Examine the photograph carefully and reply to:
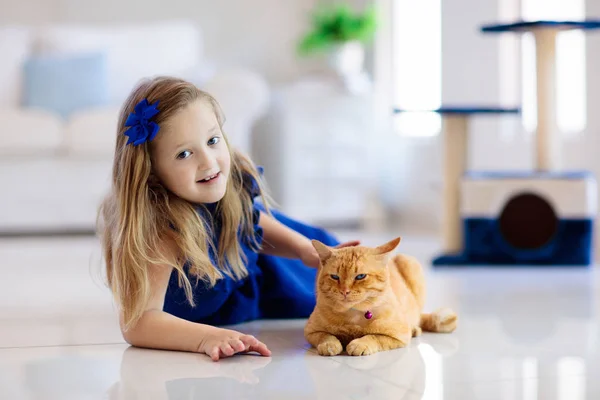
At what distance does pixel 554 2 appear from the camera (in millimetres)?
3467

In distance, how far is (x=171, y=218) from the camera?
4.90ft

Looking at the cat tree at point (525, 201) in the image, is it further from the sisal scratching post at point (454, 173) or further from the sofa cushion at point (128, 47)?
the sofa cushion at point (128, 47)

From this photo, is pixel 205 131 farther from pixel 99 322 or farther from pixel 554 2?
pixel 554 2

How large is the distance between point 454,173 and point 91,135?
170cm

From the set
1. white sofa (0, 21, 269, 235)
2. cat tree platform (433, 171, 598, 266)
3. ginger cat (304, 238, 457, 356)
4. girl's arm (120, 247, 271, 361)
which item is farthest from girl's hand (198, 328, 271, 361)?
white sofa (0, 21, 269, 235)

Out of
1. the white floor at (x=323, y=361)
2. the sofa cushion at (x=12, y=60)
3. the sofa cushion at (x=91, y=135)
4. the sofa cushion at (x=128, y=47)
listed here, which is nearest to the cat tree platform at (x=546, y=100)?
the white floor at (x=323, y=361)

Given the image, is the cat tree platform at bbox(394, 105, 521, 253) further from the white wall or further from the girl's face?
the white wall

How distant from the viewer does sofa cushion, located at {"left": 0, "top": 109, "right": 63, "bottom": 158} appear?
3.84 m

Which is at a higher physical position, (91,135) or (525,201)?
(91,135)

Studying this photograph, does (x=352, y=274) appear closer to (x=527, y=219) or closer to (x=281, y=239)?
(x=281, y=239)

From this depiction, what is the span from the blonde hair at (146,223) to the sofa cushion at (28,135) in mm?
2420

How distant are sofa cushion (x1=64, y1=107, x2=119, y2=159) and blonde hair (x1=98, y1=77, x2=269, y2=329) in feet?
7.71

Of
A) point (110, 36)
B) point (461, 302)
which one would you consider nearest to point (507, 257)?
point (461, 302)

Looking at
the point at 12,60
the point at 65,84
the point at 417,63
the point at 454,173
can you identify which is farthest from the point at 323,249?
the point at 12,60
